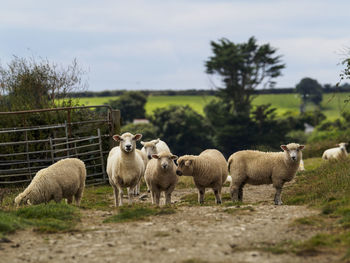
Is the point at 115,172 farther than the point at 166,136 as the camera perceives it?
No

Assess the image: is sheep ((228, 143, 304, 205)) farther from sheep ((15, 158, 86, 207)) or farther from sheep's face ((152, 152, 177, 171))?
sheep ((15, 158, 86, 207))

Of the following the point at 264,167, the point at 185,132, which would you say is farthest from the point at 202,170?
the point at 185,132

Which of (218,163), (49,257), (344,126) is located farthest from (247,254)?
(344,126)

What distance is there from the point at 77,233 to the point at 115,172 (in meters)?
4.98

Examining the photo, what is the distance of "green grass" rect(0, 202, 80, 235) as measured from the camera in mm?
9805

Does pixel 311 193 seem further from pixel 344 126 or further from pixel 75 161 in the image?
pixel 344 126

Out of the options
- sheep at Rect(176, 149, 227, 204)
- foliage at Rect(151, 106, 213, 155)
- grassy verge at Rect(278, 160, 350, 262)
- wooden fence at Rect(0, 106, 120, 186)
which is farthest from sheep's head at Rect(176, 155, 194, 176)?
foliage at Rect(151, 106, 213, 155)

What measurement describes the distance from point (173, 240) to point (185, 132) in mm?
63891

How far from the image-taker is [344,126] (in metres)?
73.3

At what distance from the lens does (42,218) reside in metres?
10.8

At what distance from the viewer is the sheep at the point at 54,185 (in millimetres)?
13086

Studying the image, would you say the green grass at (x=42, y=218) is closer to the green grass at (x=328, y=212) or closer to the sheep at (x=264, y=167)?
the green grass at (x=328, y=212)

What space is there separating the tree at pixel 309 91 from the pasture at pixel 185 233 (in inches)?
4307

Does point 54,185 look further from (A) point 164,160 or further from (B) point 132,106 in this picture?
(B) point 132,106
